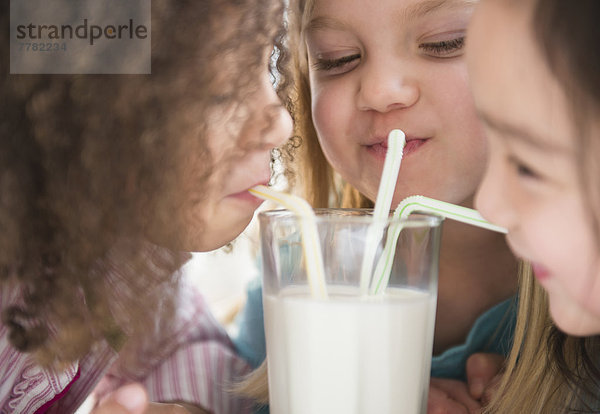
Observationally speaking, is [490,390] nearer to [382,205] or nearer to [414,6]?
[382,205]

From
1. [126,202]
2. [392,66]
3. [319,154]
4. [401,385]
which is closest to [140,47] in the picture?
[126,202]

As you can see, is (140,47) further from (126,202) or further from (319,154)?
(319,154)

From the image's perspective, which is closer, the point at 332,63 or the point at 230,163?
the point at 230,163

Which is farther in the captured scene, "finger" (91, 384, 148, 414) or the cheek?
the cheek

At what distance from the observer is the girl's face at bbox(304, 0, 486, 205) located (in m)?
0.86

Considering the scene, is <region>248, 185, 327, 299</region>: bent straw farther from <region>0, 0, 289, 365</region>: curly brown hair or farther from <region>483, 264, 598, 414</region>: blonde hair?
<region>483, 264, 598, 414</region>: blonde hair

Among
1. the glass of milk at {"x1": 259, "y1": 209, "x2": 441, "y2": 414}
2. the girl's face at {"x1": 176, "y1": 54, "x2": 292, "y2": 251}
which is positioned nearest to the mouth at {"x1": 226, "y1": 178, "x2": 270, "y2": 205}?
the girl's face at {"x1": 176, "y1": 54, "x2": 292, "y2": 251}

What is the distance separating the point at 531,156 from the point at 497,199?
0.21 ft

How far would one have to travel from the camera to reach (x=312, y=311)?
0.64 meters

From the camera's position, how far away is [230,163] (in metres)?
0.78

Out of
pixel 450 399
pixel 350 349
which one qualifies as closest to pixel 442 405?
pixel 450 399

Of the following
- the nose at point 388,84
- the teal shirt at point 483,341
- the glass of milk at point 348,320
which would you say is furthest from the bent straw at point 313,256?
the teal shirt at point 483,341

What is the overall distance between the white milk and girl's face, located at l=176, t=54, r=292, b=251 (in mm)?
149

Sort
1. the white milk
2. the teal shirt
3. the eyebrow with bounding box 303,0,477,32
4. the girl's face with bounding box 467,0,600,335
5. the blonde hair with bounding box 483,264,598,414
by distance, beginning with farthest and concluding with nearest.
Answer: the teal shirt < the eyebrow with bounding box 303,0,477,32 < the blonde hair with bounding box 483,264,598,414 < the white milk < the girl's face with bounding box 467,0,600,335
